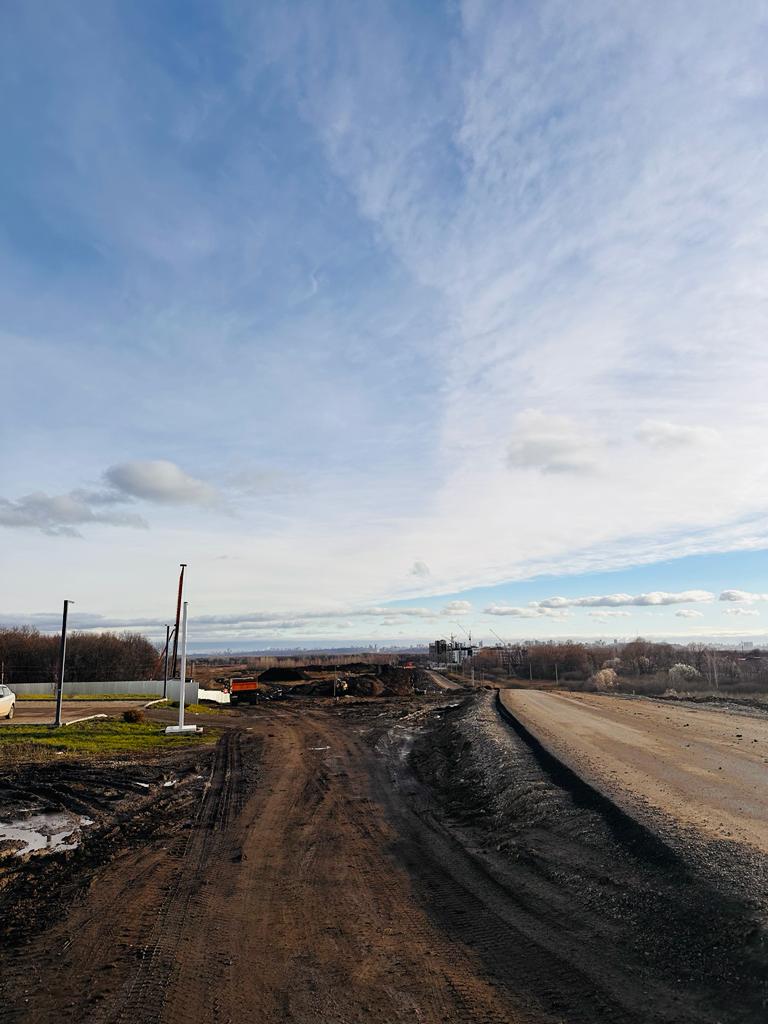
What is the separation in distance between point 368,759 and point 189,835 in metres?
9.30

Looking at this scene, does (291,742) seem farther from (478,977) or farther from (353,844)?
(478,977)

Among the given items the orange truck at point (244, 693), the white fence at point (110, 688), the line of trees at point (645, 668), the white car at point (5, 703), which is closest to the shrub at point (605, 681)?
the line of trees at point (645, 668)

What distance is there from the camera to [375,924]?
7141 mm

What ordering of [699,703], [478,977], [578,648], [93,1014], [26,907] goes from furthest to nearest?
[578,648]
[699,703]
[26,907]
[478,977]
[93,1014]

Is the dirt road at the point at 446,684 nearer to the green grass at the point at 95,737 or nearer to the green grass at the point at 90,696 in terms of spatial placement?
the green grass at the point at 90,696

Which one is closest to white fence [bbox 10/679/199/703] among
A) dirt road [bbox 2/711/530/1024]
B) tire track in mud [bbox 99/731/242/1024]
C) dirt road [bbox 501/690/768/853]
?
dirt road [bbox 501/690/768/853]

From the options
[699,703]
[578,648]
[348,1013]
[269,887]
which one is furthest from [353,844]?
[578,648]

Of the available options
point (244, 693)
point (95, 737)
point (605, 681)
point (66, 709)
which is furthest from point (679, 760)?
point (605, 681)

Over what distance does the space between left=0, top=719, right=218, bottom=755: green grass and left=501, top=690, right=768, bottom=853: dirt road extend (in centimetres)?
→ 1314

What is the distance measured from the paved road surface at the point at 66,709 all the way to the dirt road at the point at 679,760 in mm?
21555

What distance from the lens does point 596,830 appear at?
9.48 metres

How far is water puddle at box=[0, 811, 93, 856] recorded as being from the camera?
1042cm

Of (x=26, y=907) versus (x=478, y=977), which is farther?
(x=26, y=907)

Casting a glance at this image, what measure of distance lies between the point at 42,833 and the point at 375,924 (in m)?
7.36
